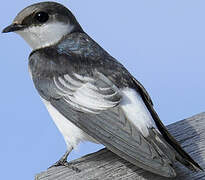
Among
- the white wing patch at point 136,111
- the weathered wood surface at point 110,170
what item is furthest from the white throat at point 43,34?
the weathered wood surface at point 110,170

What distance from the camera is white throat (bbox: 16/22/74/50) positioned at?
133 inches

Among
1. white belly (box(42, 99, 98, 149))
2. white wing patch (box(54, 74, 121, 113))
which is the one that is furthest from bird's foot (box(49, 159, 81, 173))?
white wing patch (box(54, 74, 121, 113))

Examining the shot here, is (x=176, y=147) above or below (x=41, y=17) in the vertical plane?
below

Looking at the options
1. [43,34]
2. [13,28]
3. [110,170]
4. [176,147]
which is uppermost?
[13,28]

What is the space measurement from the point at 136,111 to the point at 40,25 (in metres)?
1.08

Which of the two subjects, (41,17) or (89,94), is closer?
(89,94)

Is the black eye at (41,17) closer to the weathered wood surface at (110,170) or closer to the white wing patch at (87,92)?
the white wing patch at (87,92)

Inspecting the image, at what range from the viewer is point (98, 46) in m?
3.25

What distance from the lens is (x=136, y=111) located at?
2699 mm

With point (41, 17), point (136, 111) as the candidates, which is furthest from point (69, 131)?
point (41, 17)

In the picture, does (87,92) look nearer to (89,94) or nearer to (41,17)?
(89,94)

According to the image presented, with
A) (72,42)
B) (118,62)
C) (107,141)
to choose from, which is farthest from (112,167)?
(72,42)

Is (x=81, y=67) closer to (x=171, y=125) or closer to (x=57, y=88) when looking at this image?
(x=57, y=88)

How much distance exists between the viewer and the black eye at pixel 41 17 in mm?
3393
